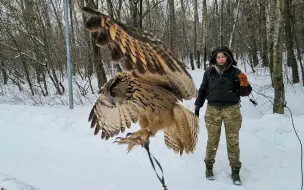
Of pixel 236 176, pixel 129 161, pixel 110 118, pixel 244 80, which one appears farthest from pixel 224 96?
pixel 110 118

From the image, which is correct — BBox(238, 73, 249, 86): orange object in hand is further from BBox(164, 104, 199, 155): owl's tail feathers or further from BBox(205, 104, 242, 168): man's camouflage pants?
BBox(164, 104, 199, 155): owl's tail feathers

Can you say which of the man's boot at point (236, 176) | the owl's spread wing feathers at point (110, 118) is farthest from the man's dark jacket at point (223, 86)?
the owl's spread wing feathers at point (110, 118)

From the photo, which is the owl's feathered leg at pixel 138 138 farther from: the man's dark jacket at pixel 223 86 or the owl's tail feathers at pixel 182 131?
the man's dark jacket at pixel 223 86

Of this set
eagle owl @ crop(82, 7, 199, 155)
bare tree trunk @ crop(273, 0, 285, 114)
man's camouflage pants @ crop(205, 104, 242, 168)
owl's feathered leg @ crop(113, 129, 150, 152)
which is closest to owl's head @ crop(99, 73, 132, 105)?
eagle owl @ crop(82, 7, 199, 155)

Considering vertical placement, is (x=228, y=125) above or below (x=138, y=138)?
below

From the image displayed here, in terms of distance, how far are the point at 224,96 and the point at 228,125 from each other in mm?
395

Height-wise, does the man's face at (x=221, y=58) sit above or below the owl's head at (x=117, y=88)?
above

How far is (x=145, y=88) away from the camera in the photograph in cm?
94

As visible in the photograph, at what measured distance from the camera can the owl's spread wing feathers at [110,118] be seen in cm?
120

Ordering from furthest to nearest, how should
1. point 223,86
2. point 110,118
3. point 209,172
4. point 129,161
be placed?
point 129,161
point 209,172
point 223,86
point 110,118

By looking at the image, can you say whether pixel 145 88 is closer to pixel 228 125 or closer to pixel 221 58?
pixel 221 58

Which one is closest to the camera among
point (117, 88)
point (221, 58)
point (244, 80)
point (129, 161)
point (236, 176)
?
point (117, 88)

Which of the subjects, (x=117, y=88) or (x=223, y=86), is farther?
(x=223, y=86)

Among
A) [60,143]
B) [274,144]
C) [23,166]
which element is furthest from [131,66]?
[60,143]
